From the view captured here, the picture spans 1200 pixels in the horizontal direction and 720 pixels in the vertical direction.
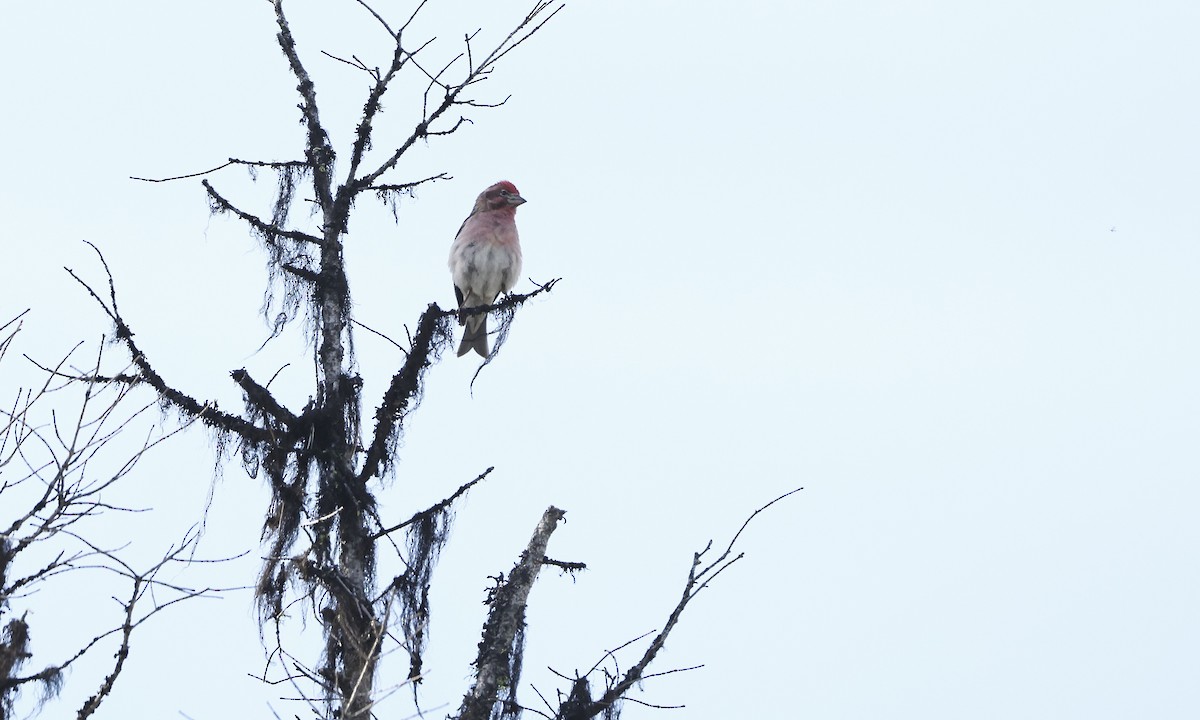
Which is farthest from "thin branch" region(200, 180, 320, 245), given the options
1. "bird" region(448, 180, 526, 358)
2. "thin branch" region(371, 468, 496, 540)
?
"bird" region(448, 180, 526, 358)

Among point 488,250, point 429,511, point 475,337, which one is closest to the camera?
point 429,511

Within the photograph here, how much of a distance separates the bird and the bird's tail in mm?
10

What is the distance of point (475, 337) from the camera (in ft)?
33.1

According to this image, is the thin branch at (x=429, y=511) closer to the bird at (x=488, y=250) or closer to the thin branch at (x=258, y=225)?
the thin branch at (x=258, y=225)

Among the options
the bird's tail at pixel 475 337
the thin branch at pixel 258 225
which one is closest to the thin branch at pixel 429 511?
the thin branch at pixel 258 225

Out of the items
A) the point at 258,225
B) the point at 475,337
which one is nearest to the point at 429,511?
the point at 258,225

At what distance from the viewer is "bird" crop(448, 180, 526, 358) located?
1046 centimetres

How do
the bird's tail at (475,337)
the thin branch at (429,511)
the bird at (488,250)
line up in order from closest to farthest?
the thin branch at (429,511) → the bird's tail at (475,337) → the bird at (488,250)

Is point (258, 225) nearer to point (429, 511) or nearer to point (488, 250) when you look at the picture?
point (429, 511)

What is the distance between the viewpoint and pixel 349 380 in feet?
20.8

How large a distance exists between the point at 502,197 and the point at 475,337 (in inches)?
46.9

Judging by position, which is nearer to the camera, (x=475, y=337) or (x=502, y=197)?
(x=475, y=337)

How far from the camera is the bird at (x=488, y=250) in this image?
10.5 metres

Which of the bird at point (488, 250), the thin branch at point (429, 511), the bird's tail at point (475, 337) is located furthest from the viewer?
the bird at point (488, 250)
